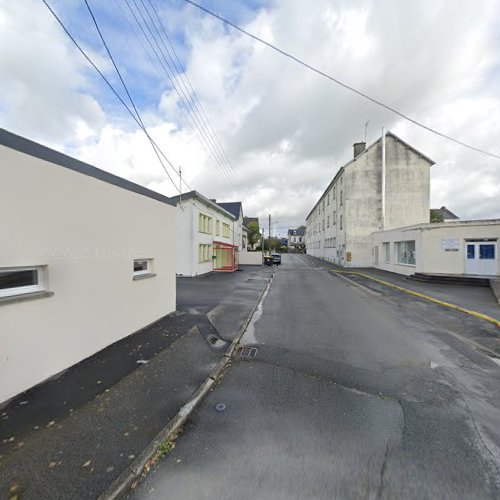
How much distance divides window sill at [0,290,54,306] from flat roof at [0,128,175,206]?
6.10ft

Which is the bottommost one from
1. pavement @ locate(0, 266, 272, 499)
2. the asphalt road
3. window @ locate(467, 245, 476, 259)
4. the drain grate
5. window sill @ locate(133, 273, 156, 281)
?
the drain grate

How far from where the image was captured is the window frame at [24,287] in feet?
10.3

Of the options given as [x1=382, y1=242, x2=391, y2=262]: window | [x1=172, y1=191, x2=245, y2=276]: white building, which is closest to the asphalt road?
[x1=172, y1=191, x2=245, y2=276]: white building

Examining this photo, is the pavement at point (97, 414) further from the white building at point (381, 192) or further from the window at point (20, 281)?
the white building at point (381, 192)

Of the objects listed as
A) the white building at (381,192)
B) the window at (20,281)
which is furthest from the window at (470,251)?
the window at (20,281)

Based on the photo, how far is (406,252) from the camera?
1742cm

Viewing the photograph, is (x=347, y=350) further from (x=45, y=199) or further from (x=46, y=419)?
(x=45, y=199)

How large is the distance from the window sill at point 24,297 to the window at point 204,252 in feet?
46.2

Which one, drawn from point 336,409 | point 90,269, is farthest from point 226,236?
point 336,409

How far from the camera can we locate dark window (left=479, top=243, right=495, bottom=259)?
1352 cm

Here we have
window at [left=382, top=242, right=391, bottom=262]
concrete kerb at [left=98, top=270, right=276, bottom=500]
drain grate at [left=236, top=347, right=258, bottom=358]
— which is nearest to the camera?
concrete kerb at [left=98, top=270, right=276, bottom=500]

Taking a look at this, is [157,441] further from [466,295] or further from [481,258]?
[481,258]

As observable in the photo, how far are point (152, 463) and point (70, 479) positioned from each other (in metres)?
0.64

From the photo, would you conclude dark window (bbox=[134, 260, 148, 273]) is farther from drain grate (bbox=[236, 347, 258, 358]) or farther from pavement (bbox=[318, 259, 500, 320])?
pavement (bbox=[318, 259, 500, 320])
